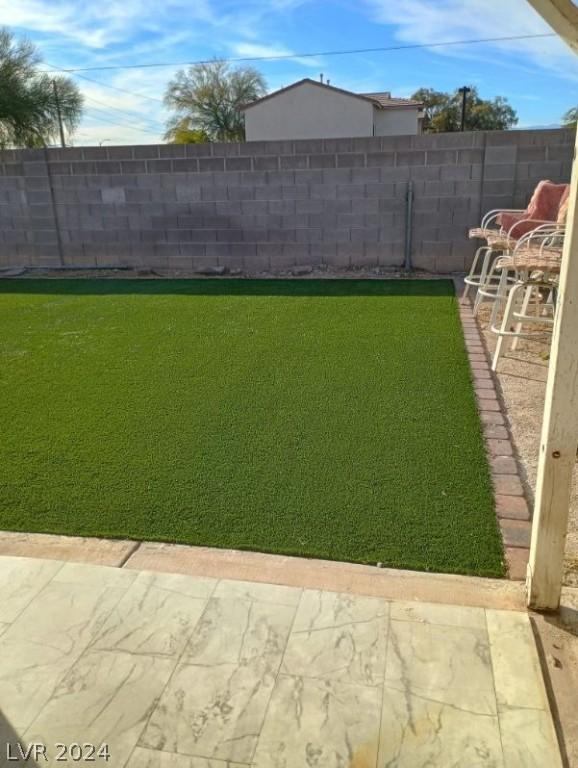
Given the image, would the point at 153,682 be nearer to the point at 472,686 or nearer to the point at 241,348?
the point at 472,686

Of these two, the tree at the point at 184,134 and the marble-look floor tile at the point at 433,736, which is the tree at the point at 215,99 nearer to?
the tree at the point at 184,134

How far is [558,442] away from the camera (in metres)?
1.57

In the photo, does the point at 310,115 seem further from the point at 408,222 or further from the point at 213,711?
the point at 213,711

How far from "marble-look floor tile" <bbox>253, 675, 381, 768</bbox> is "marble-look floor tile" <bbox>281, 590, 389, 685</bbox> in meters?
0.04

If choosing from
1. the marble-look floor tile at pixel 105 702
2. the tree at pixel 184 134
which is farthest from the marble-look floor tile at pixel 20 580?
the tree at pixel 184 134

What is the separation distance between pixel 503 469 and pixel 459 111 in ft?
116

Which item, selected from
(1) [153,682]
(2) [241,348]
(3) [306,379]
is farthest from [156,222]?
(1) [153,682]

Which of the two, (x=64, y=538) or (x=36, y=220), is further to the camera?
(x=36, y=220)

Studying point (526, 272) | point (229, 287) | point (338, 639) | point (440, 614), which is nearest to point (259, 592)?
point (338, 639)

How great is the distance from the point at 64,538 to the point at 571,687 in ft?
5.55

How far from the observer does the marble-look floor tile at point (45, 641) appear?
4.83 feet

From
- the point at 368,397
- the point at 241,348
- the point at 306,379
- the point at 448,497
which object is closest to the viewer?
the point at 448,497

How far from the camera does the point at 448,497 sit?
2309 millimetres

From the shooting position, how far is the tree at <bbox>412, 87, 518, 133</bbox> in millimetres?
32688
